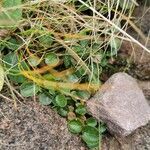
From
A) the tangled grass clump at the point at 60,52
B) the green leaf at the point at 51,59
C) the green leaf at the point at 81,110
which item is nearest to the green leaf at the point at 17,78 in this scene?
the tangled grass clump at the point at 60,52

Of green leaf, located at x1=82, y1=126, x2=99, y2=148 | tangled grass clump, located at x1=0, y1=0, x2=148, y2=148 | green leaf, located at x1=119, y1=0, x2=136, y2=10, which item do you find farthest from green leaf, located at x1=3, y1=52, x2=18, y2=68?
green leaf, located at x1=119, y1=0, x2=136, y2=10

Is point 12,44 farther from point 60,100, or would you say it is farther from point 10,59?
point 60,100

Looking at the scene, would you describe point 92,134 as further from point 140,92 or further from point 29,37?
point 29,37

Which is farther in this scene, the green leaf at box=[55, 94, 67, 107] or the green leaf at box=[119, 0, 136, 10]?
the green leaf at box=[119, 0, 136, 10]

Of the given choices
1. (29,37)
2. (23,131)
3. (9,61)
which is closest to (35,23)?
(29,37)

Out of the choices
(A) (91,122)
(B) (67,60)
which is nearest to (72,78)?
(B) (67,60)

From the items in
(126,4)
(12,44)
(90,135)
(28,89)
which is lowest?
(90,135)

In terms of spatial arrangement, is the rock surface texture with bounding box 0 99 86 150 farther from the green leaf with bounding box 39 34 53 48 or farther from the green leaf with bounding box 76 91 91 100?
the green leaf with bounding box 39 34 53 48

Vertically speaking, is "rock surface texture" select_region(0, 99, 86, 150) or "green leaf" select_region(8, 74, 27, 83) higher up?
"green leaf" select_region(8, 74, 27, 83)
